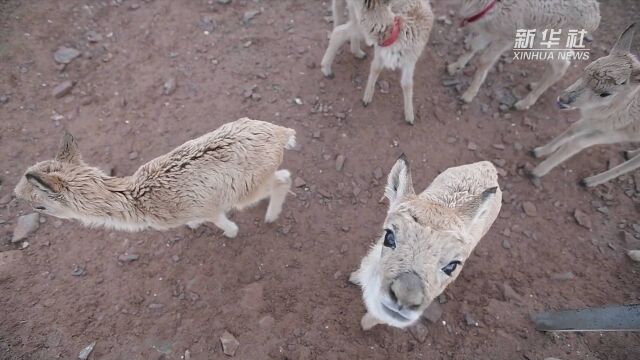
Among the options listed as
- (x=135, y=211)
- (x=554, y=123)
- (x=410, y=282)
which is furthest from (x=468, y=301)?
(x=135, y=211)

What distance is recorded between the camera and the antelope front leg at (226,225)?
530 cm

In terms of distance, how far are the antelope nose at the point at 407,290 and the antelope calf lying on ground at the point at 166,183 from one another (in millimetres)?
2408

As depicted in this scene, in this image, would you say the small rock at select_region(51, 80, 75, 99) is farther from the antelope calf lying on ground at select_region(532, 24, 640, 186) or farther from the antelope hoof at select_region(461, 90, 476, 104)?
the antelope calf lying on ground at select_region(532, 24, 640, 186)

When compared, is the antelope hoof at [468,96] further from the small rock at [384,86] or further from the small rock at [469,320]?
the small rock at [469,320]

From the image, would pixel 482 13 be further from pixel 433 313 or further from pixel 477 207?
pixel 433 313

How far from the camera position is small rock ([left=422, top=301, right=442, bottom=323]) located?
17.5 ft

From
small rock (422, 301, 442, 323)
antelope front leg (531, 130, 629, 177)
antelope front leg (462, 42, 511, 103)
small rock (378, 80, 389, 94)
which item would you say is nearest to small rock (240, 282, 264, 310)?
small rock (422, 301, 442, 323)

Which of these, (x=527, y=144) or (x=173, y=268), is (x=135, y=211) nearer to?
(x=173, y=268)

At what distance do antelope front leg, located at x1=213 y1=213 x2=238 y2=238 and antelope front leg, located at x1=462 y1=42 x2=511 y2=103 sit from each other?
5.30 meters

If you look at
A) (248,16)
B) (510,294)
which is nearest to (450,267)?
(510,294)

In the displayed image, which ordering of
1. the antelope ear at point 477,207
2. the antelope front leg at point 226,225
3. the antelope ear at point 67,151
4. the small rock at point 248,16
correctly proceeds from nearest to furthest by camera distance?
the antelope ear at point 477,207 → the antelope ear at point 67,151 → the antelope front leg at point 226,225 → the small rock at point 248,16

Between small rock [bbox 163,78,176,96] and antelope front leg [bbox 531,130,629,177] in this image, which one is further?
small rock [bbox 163,78,176,96]

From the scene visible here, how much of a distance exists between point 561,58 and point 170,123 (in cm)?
754

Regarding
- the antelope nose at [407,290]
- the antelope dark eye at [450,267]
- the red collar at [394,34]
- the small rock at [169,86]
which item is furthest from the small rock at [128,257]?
the red collar at [394,34]
